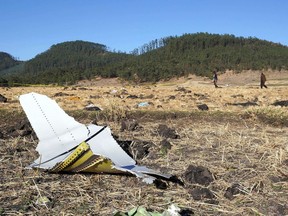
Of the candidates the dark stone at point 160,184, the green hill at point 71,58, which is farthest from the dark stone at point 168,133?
the green hill at point 71,58

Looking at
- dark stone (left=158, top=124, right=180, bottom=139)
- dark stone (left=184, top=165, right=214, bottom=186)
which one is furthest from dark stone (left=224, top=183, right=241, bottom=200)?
dark stone (left=158, top=124, right=180, bottom=139)

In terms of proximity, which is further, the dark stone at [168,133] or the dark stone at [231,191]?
the dark stone at [168,133]

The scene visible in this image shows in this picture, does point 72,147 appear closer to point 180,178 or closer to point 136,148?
point 136,148

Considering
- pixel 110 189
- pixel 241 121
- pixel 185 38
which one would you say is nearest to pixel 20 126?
pixel 110 189

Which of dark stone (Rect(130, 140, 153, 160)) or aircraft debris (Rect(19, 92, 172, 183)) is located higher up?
aircraft debris (Rect(19, 92, 172, 183))

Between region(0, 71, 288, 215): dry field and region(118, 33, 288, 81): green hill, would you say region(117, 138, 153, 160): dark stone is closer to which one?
region(0, 71, 288, 215): dry field

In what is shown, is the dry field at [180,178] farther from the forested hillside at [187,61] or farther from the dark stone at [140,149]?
the forested hillside at [187,61]

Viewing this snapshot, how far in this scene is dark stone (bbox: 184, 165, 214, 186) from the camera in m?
4.04

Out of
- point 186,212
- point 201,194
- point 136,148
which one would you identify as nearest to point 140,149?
point 136,148

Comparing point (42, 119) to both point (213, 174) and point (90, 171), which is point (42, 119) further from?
point (213, 174)

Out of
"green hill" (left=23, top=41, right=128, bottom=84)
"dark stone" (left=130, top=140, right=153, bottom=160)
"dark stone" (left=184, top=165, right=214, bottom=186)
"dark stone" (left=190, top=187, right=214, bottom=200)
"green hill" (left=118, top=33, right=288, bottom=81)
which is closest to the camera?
"dark stone" (left=190, top=187, right=214, bottom=200)

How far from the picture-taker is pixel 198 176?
4.10 metres

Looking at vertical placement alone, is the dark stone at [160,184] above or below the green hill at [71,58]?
below

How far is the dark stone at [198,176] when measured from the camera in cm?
404
